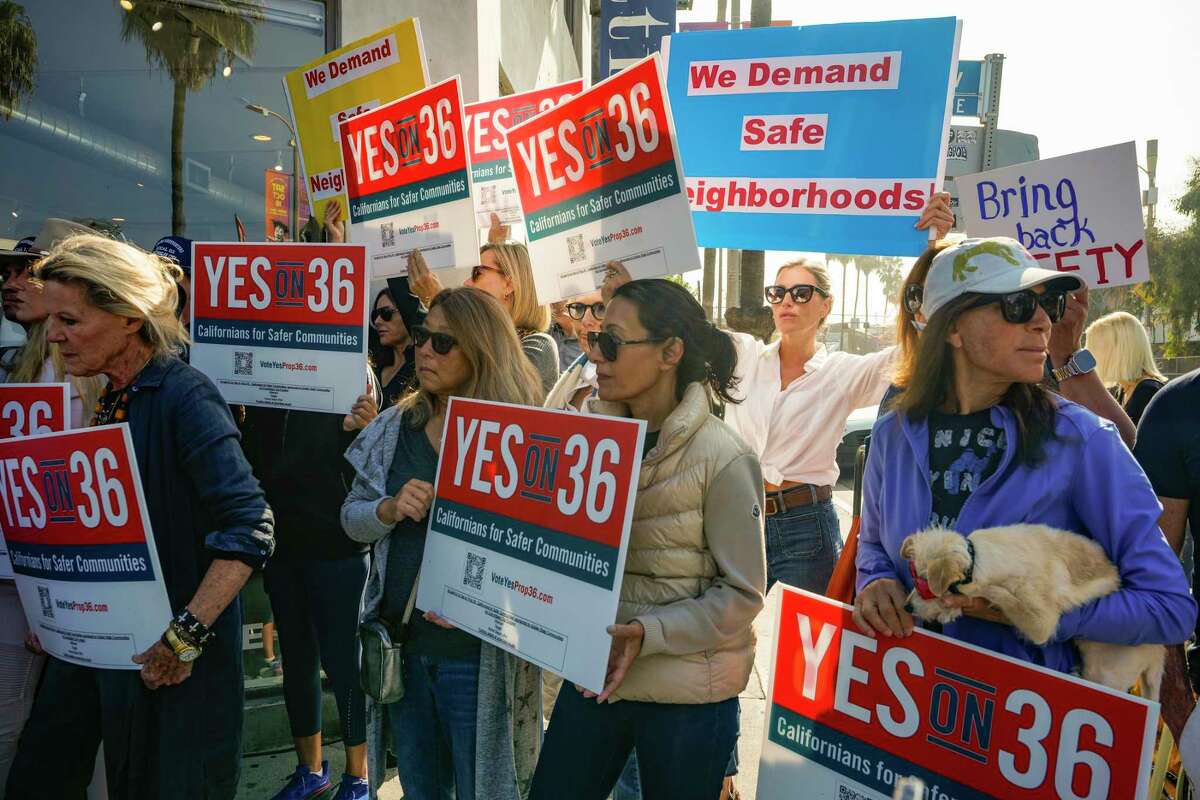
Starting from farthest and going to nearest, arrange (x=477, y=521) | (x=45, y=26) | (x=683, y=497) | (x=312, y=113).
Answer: (x=45, y=26) < (x=312, y=113) < (x=477, y=521) < (x=683, y=497)

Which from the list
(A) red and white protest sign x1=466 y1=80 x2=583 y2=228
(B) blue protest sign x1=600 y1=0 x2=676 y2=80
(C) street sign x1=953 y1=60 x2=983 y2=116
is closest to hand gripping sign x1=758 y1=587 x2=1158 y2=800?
(A) red and white protest sign x1=466 y1=80 x2=583 y2=228

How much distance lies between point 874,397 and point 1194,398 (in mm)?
1479

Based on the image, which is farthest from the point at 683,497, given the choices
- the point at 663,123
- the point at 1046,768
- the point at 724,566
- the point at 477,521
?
the point at 663,123

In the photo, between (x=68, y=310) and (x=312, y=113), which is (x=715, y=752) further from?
(x=312, y=113)

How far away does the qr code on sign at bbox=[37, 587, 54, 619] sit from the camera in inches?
96.7

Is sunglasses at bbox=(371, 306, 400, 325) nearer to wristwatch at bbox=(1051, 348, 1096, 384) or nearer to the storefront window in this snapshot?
the storefront window

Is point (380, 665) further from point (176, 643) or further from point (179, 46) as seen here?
point (179, 46)

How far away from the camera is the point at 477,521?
2.38 meters

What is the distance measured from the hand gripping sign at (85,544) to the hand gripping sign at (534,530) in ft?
2.58

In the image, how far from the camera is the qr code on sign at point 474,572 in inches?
92.5

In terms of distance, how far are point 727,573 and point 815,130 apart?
2.49 meters

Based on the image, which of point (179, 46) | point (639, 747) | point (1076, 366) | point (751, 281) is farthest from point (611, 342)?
point (751, 281)

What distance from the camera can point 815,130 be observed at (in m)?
3.85

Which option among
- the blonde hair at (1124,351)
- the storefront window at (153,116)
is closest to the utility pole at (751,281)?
the blonde hair at (1124,351)
